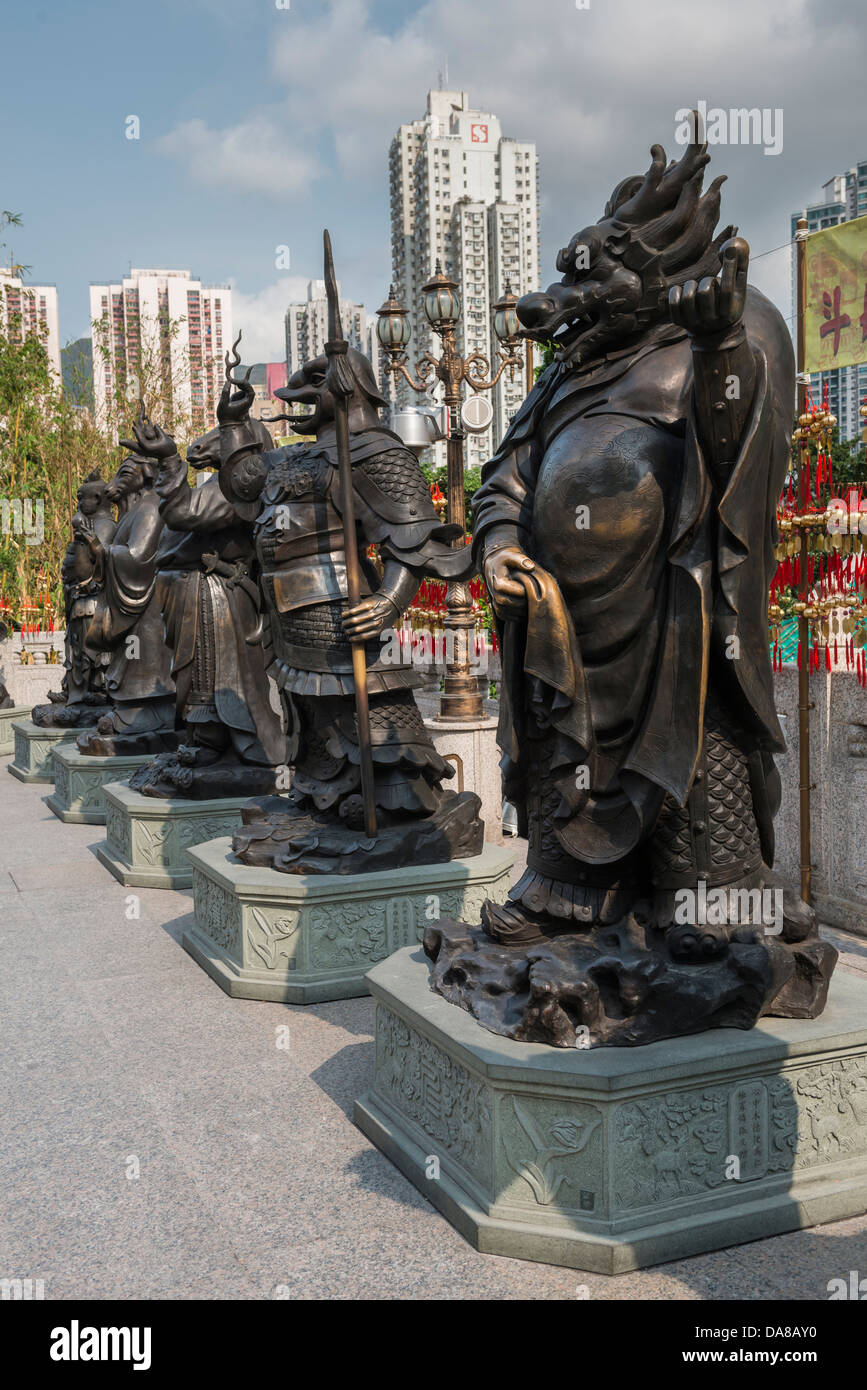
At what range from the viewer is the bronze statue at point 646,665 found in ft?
8.61

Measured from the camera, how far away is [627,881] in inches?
115

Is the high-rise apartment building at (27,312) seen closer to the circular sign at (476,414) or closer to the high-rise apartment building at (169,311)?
the high-rise apartment building at (169,311)

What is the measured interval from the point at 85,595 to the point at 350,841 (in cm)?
564

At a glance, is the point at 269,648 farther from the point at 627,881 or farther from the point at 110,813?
the point at 627,881

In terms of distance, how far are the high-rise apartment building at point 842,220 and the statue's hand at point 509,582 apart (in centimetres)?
300

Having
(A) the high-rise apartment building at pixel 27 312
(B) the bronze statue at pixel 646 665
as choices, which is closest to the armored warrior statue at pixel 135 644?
(B) the bronze statue at pixel 646 665

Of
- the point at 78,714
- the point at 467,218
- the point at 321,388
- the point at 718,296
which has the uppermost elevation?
the point at 467,218

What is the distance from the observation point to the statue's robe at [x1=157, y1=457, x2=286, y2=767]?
6230 mm

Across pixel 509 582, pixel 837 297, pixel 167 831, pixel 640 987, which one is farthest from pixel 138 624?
pixel 640 987

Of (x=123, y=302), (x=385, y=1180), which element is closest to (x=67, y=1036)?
(x=385, y=1180)

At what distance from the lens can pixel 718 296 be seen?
231 centimetres

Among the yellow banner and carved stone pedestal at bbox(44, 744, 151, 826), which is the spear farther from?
carved stone pedestal at bbox(44, 744, 151, 826)

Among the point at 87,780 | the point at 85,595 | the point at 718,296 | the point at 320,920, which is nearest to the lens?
the point at 718,296

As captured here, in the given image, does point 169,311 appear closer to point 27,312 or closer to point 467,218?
point 27,312
